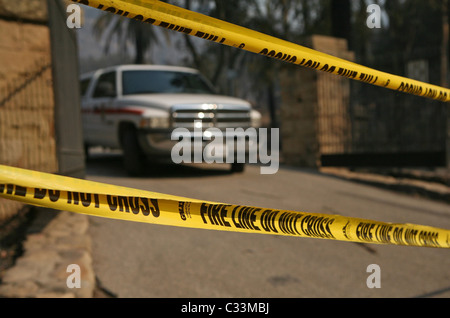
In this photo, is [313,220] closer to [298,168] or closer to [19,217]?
[19,217]

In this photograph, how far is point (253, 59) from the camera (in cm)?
2714

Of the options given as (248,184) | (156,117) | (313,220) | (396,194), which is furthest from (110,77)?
(313,220)

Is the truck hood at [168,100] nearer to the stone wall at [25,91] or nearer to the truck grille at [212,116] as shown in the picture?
the truck grille at [212,116]

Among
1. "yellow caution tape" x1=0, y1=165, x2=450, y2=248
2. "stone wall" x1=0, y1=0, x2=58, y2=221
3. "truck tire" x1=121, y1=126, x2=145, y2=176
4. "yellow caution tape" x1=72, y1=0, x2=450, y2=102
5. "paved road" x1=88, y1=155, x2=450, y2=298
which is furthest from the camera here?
"truck tire" x1=121, y1=126, x2=145, y2=176

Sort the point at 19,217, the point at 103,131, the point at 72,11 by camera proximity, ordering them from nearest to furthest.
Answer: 1. the point at 19,217
2. the point at 72,11
3. the point at 103,131

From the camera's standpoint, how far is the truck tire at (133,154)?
793cm

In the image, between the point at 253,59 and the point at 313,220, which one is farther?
the point at 253,59

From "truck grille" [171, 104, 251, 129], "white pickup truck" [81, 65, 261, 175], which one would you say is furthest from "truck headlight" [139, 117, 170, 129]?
"truck grille" [171, 104, 251, 129]

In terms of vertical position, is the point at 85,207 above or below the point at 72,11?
below

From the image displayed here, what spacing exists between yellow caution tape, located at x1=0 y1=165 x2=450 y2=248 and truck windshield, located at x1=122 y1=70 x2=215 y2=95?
704 centimetres

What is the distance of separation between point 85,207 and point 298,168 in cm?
871

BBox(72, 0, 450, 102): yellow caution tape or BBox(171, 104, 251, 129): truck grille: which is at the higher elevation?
BBox(171, 104, 251, 129): truck grille

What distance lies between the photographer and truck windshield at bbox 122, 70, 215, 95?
859cm

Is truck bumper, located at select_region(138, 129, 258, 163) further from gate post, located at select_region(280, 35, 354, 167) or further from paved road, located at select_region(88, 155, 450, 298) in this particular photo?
gate post, located at select_region(280, 35, 354, 167)
